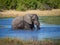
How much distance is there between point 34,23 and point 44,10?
0.22 meters

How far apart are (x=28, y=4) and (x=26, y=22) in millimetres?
235

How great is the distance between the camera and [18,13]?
3846 mm

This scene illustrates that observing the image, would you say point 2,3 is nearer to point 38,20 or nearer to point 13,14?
point 13,14

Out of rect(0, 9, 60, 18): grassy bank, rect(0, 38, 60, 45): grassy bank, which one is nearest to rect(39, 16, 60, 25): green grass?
rect(0, 9, 60, 18): grassy bank

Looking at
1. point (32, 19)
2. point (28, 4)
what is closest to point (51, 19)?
point (32, 19)

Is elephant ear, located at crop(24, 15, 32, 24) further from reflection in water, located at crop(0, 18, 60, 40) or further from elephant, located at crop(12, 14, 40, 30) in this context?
reflection in water, located at crop(0, 18, 60, 40)

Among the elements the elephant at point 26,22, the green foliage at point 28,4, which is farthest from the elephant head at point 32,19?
the green foliage at point 28,4

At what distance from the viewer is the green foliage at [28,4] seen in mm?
3859

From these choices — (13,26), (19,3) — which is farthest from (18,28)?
(19,3)

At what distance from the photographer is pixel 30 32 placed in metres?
3.78

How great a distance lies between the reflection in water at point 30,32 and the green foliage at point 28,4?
0.61 ft

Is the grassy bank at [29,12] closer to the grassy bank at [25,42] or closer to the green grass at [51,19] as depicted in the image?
the green grass at [51,19]

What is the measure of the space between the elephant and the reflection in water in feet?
0.19

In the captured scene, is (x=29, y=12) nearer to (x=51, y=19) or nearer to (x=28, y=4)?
(x=28, y=4)
